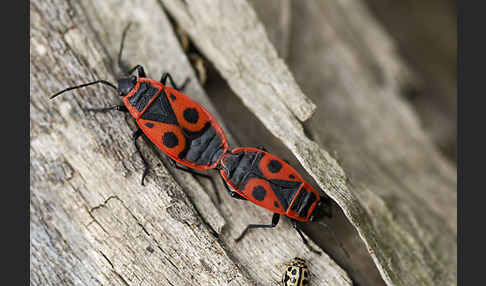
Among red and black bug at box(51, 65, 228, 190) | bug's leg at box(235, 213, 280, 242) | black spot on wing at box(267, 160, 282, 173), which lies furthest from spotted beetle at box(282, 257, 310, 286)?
red and black bug at box(51, 65, 228, 190)

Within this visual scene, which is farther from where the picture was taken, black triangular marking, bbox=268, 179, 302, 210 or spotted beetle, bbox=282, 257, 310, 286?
black triangular marking, bbox=268, 179, 302, 210

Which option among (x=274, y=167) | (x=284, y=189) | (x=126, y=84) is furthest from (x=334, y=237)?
(x=126, y=84)

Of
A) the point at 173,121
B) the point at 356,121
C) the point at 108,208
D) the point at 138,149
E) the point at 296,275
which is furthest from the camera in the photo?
the point at 356,121

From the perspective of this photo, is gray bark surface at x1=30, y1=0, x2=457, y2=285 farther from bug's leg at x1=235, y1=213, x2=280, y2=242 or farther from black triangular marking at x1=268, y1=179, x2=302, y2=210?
black triangular marking at x1=268, y1=179, x2=302, y2=210

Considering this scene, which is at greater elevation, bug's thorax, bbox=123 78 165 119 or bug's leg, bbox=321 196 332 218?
bug's leg, bbox=321 196 332 218

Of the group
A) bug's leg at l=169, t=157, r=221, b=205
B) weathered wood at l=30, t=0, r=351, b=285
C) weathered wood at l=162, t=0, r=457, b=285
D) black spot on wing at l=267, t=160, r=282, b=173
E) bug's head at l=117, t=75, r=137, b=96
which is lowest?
weathered wood at l=30, t=0, r=351, b=285

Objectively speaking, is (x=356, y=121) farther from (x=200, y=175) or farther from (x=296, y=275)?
(x=296, y=275)
